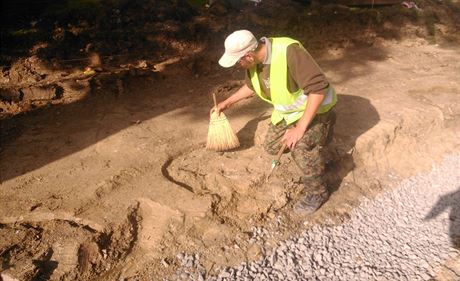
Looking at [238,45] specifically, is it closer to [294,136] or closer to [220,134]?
[294,136]

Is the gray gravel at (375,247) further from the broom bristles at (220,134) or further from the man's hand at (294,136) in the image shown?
the broom bristles at (220,134)

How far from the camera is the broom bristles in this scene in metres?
4.03

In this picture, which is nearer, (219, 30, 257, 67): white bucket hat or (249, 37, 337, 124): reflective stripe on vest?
(219, 30, 257, 67): white bucket hat

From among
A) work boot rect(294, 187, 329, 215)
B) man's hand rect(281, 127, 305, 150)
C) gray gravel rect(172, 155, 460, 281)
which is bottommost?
gray gravel rect(172, 155, 460, 281)

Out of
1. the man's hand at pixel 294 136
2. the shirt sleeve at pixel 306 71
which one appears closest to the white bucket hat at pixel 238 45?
the shirt sleeve at pixel 306 71

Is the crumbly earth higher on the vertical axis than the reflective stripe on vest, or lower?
lower

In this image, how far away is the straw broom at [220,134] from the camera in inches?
159

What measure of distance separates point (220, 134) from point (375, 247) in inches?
74.6

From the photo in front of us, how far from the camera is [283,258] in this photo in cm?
335

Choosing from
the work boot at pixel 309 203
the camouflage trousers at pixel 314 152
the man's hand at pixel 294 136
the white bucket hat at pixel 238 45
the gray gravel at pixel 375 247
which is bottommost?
the gray gravel at pixel 375 247

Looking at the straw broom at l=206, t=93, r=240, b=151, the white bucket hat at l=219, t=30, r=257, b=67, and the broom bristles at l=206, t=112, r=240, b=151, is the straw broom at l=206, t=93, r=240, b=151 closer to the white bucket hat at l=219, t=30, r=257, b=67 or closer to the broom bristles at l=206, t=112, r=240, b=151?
the broom bristles at l=206, t=112, r=240, b=151

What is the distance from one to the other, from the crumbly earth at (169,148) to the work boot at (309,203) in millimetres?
80

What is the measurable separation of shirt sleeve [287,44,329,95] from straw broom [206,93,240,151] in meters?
1.13

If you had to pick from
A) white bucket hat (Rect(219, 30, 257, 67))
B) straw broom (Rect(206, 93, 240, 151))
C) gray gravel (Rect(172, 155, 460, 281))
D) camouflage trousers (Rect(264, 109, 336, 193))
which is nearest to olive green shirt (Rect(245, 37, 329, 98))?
white bucket hat (Rect(219, 30, 257, 67))
